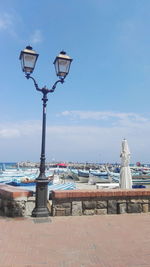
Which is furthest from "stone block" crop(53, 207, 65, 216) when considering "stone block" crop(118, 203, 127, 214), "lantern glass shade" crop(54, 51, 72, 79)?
"lantern glass shade" crop(54, 51, 72, 79)

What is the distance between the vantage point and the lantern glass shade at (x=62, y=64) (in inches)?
277

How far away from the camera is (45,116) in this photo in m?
7.07

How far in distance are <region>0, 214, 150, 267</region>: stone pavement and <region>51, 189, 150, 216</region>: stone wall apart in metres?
0.29

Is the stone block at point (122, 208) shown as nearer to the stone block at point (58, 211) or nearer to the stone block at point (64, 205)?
the stone block at point (64, 205)

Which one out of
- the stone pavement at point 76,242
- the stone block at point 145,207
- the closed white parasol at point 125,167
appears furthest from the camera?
the closed white parasol at point 125,167

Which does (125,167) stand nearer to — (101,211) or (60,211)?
(101,211)

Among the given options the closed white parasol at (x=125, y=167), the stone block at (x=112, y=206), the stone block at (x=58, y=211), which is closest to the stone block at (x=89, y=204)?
the stone block at (x=112, y=206)

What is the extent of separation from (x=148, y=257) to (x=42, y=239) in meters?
2.06

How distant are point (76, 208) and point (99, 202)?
696 mm

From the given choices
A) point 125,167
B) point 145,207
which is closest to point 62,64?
point 145,207

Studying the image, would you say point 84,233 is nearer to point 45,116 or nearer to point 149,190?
point 149,190

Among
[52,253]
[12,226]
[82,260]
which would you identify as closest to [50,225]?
[12,226]

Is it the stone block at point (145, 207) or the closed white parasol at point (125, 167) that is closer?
the stone block at point (145, 207)

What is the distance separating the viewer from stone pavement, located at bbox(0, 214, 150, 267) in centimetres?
385
